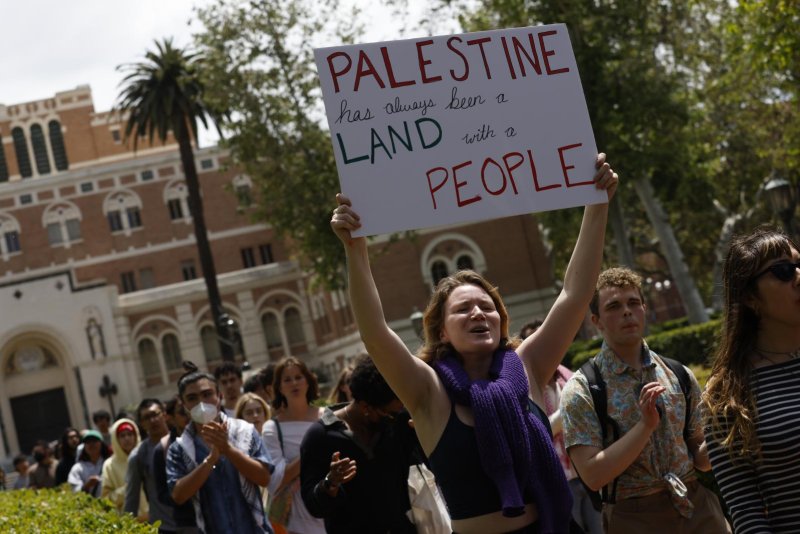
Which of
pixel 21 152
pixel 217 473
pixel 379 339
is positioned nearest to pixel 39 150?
pixel 21 152

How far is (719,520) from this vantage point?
539cm

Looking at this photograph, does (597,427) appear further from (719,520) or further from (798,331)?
(798,331)

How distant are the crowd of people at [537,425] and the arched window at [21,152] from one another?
6697cm

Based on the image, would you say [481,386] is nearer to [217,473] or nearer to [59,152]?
[217,473]

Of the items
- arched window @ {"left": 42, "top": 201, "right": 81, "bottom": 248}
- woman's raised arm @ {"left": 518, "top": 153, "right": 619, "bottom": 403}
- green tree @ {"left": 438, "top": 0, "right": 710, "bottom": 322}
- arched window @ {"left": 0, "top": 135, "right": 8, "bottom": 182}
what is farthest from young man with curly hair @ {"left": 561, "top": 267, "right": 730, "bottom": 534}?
arched window @ {"left": 0, "top": 135, "right": 8, "bottom": 182}

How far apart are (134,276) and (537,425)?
210ft

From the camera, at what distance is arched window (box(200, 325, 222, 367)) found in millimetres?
63406

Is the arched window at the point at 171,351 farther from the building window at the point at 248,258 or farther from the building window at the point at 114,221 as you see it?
the building window at the point at 114,221

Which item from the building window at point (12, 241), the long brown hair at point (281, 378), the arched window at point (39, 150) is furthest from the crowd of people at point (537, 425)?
the arched window at point (39, 150)

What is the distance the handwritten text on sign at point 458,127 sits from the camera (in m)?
4.75

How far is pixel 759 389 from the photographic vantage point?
418 cm

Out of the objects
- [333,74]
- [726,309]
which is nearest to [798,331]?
[726,309]

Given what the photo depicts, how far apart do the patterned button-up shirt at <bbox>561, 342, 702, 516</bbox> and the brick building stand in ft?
158

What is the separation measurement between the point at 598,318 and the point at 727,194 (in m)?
36.5
